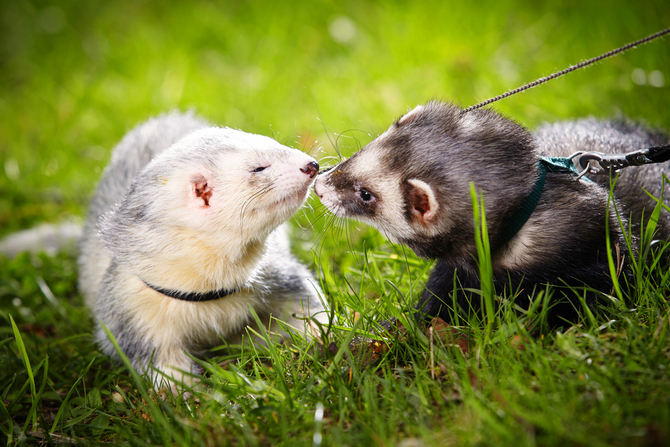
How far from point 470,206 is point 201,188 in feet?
4.58

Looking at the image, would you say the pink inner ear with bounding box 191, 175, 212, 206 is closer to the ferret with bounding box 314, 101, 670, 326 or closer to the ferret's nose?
the ferret's nose

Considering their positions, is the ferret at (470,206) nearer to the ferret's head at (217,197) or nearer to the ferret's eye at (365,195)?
the ferret's eye at (365,195)

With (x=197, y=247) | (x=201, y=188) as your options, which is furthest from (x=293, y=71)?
(x=197, y=247)

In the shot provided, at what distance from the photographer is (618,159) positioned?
8.13ft

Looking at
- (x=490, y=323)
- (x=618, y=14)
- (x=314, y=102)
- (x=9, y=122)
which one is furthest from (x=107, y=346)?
(x=618, y=14)

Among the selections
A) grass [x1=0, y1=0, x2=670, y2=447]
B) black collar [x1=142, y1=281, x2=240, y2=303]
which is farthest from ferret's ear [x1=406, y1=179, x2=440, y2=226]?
black collar [x1=142, y1=281, x2=240, y2=303]

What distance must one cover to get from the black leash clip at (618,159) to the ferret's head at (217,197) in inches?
56.2

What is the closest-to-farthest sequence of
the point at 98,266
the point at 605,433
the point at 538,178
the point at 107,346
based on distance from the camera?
the point at 605,433 → the point at 538,178 → the point at 107,346 → the point at 98,266

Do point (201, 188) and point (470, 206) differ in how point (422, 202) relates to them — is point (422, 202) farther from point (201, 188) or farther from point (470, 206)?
point (201, 188)

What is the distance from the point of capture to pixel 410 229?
255 centimetres

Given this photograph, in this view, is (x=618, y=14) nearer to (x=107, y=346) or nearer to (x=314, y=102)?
(x=314, y=102)

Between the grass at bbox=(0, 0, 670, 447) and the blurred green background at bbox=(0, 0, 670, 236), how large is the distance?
3 centimetres

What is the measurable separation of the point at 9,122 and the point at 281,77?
12.2 ft

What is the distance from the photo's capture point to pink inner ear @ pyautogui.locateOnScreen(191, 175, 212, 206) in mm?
2656
